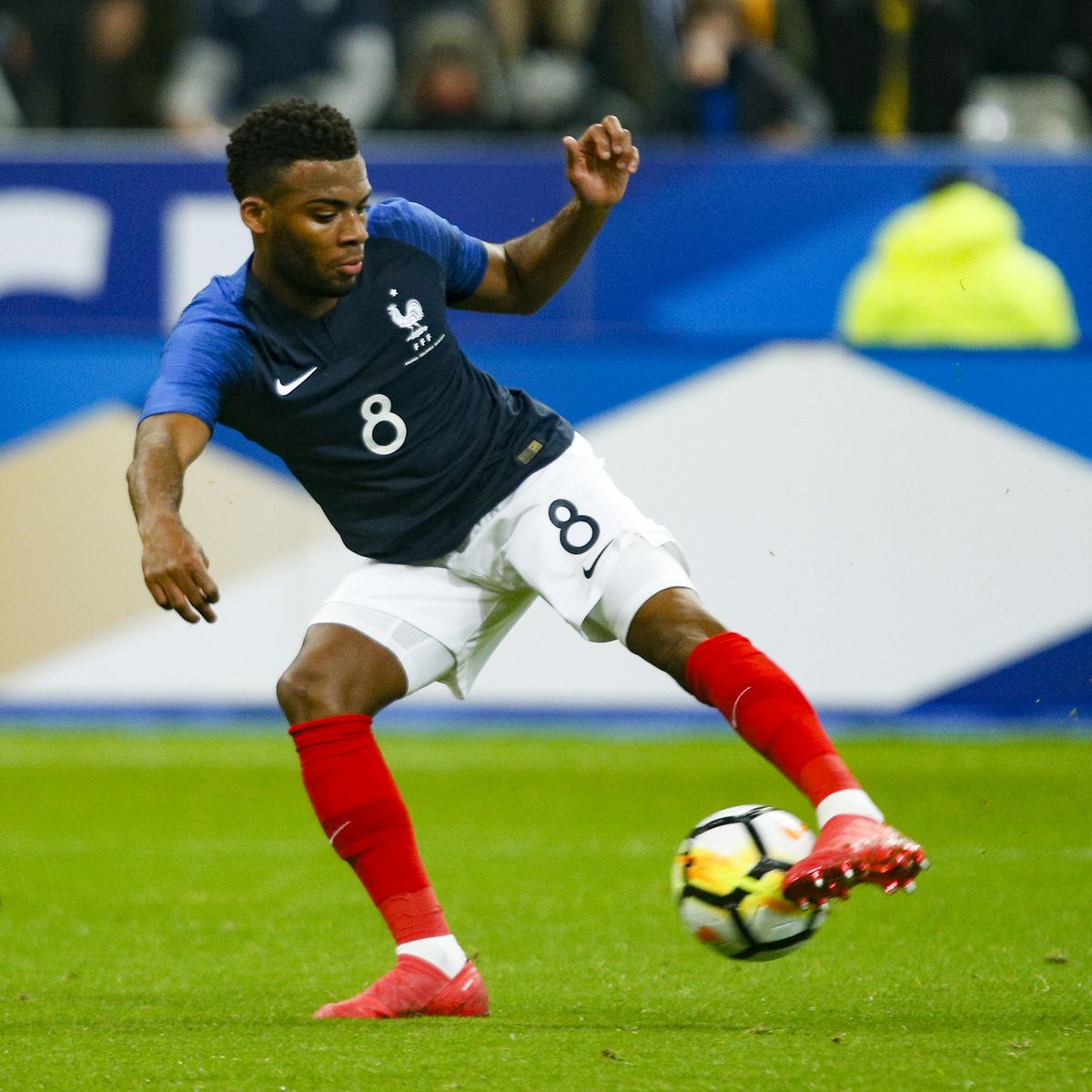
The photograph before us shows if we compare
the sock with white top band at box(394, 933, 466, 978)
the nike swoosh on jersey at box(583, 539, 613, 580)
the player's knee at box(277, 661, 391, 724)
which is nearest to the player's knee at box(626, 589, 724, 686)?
the nike swoosh on jersey at box(583, 539, 613, 580)

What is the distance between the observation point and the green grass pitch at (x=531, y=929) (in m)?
3.80

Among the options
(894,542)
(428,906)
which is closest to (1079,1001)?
(428,906)

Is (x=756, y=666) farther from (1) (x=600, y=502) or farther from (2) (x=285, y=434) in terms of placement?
(2) (x=285, y=434)

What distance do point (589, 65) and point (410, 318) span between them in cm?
855

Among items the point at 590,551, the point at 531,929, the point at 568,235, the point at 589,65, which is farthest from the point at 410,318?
the point at 589,65

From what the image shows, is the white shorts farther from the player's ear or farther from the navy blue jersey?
the player's ear

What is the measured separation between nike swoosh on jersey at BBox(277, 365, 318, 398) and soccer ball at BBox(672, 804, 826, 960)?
4.09 feet

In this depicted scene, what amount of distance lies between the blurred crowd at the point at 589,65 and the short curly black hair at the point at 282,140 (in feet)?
26.4

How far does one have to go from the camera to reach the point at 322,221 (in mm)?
4359

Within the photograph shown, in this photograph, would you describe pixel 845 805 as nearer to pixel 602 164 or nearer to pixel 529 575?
pixel 529 575

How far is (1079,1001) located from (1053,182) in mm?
8016

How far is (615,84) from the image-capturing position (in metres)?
12.7

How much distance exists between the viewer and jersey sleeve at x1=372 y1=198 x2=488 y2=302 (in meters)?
4.66

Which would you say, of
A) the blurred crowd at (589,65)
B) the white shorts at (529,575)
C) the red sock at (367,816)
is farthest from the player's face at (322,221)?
the blurred crowd at (589,65)
